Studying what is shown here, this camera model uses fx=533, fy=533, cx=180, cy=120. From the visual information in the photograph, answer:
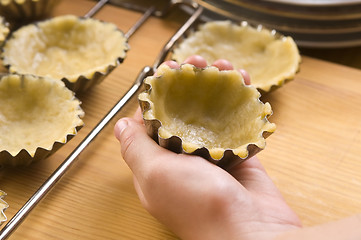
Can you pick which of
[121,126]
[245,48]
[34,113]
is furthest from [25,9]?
[121,126]

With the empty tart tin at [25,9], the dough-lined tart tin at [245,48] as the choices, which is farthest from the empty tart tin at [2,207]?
the empty tart tin at [25,9]

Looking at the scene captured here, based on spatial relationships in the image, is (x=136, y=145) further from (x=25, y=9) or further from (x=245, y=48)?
(x=25, y=9)

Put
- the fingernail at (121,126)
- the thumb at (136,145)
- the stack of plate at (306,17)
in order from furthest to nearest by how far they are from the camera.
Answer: the stack of plate at (306,17) < the fingernail at (121,126) < the thumb at (136,145)

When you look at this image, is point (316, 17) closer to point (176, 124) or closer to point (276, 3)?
point (276, 3)

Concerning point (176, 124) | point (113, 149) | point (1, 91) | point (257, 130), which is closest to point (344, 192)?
point (257, 130)

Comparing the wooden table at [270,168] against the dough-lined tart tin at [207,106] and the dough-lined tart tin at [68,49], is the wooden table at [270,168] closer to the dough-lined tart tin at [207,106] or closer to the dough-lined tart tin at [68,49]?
the dough-lined tart tin at [68,49]
